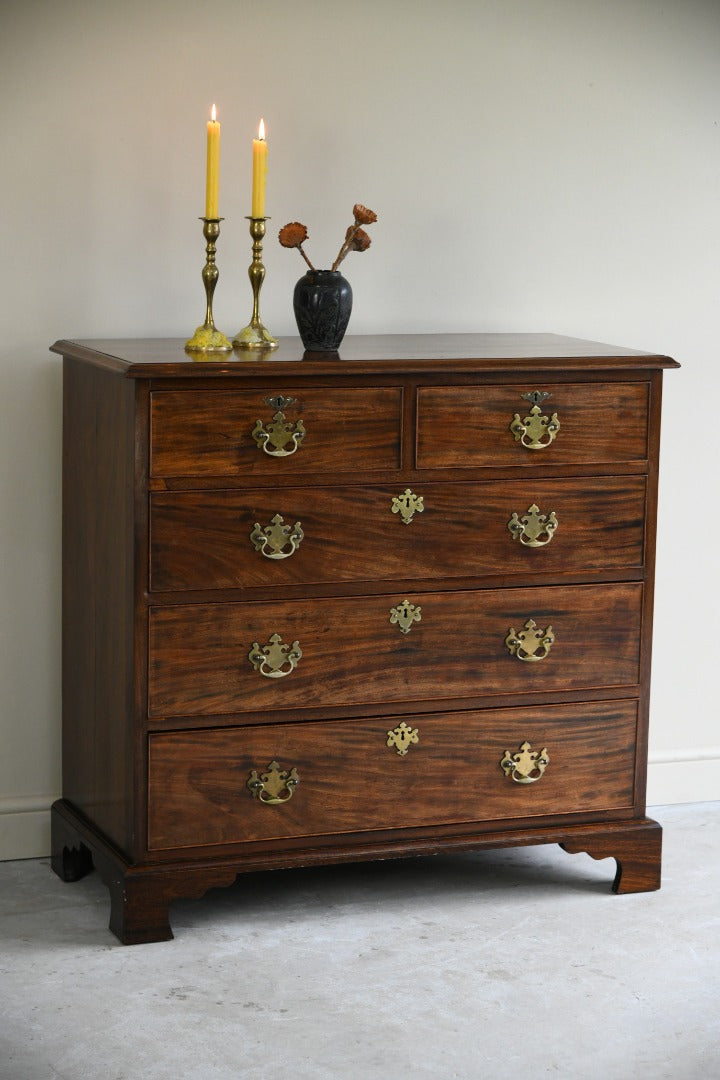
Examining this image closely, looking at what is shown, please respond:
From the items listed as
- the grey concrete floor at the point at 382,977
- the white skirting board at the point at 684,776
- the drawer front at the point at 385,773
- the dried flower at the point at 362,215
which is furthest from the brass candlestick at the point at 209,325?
the white skirting board at the point at 684,776

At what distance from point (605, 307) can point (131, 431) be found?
1.37 metres

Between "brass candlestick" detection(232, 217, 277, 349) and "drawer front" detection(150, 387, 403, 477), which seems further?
"brass candlestick" detection(232, 217, 277, 349)

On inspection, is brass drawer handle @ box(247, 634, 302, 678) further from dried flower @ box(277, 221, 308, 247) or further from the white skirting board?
the white skirting board

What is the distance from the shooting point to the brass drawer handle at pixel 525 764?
3092 millimetres

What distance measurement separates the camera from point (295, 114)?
3348 mm

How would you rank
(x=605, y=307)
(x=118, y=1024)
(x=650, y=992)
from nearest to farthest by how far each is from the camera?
(x=118, y=1024) → (x=650, y=992) → (x=605, y=307)

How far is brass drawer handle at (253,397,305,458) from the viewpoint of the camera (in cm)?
282

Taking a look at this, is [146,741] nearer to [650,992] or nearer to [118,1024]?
[118,1024]

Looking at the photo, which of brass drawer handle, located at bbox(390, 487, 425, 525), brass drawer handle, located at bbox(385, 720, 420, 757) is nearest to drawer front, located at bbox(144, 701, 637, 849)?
brass drawer handle, located at bbox(385, 720, 420, 757)

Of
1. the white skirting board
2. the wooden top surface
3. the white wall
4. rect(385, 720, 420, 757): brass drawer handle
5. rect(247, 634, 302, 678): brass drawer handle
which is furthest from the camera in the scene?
the white skirting board

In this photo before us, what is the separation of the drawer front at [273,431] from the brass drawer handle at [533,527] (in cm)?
28

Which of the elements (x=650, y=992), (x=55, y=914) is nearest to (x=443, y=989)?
(x=650, y=992)

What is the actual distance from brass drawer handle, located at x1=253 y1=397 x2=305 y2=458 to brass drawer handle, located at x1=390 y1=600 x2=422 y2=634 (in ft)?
1.22

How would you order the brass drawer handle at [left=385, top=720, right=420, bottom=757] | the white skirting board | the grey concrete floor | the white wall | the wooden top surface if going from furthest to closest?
the white skirting board, the white wall, the brass drawer handle at [left=385, top=720, right=420, bottom=757], the wooden top surface, the grey concrete floor
